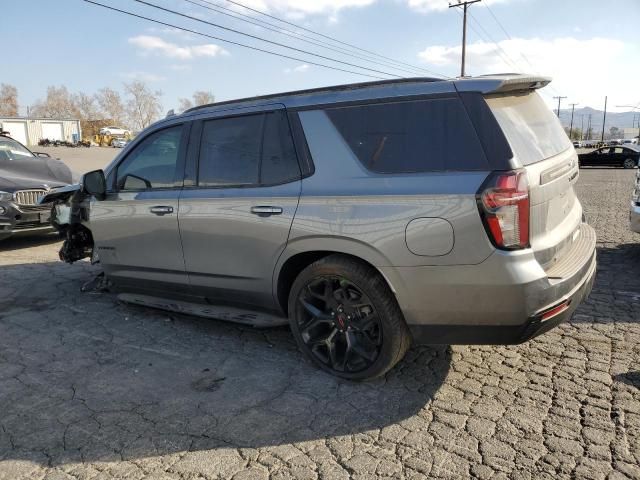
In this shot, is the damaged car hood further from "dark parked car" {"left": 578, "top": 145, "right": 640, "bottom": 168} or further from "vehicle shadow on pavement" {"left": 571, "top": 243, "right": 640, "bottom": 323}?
"dark parked car" {"left": 578, "top": 145, "right": 640, "bottom": 168}

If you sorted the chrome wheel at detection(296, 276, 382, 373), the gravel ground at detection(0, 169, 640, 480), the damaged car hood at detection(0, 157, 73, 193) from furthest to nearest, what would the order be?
the damaged car hood at detection(0, 157, 73, 193)
the chrome wheel at detection(296, 276, 382, 373)
the gravel ground at detection(0, 169, 640, 480)

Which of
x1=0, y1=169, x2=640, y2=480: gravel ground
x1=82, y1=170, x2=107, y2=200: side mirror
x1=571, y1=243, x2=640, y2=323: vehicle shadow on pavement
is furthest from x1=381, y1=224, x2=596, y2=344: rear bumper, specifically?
x1=82, y1=170, x2=107, y2=200: side mirror

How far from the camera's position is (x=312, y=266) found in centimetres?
336

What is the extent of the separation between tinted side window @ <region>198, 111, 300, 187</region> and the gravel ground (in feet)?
4.45

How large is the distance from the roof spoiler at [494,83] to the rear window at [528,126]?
56 mm

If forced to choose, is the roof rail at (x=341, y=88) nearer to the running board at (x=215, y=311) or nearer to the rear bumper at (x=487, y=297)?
the rear bumper at (x=487, y=297)

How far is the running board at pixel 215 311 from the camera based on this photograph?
12.3 ft

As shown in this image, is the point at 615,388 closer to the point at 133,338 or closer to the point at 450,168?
the point at 450,168

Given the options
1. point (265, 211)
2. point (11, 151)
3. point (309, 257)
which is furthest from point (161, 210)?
point (11, 151)

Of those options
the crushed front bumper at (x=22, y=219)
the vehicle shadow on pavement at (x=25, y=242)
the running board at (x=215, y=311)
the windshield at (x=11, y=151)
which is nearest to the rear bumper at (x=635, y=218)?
the running board at (x=215, y=311)

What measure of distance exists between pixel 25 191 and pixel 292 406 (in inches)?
252

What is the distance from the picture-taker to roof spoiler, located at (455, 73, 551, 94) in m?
2.87

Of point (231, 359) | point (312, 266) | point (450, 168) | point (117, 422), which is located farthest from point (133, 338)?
point (450, 168)

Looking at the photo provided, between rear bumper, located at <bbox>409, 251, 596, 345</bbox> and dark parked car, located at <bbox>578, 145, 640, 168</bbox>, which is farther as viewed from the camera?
dark parked car, located at <bbox>578, 145, 640, 168</bbox>
